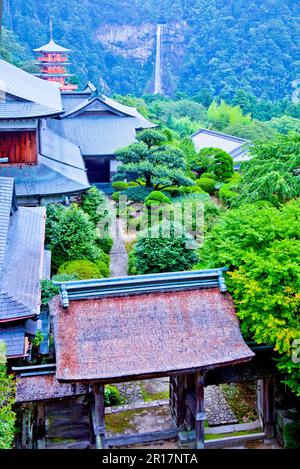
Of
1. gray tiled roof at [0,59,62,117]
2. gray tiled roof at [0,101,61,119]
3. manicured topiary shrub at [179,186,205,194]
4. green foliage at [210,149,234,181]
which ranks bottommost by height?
manicured topiary shrub at [179,186,205,194]

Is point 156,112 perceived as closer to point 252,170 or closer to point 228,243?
point 252,170

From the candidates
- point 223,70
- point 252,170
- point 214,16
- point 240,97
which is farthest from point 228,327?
point 214,16

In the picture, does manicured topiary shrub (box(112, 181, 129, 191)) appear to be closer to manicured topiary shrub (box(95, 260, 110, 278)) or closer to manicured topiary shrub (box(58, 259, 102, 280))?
manicured topiary shrub (box(95, 260, 110, 278))

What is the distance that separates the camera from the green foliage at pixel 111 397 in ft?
44.1

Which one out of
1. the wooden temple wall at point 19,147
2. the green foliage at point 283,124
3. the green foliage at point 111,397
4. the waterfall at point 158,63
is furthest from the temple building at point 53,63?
the green foliage at point 111,397

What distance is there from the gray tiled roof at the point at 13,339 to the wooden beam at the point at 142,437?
261cm

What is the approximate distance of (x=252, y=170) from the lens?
2156 cm

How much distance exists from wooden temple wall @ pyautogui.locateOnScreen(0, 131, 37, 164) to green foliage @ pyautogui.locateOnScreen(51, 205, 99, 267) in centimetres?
350

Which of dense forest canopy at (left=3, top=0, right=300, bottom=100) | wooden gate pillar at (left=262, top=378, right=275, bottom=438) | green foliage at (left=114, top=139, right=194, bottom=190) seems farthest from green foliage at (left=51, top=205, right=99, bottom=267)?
dense forest canopy at (left=3, top=0, right=300, bottom=100)

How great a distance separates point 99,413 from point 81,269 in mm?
8193

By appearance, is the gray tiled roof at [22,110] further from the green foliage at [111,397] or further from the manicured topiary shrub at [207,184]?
the green foliage at [111,397]

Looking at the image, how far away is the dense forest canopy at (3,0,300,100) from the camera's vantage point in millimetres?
90938

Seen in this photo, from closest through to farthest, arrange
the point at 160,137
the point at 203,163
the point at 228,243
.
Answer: the point at 228,243 → the point at 160,137 → the point at 203,163

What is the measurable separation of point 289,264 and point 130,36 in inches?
3847
